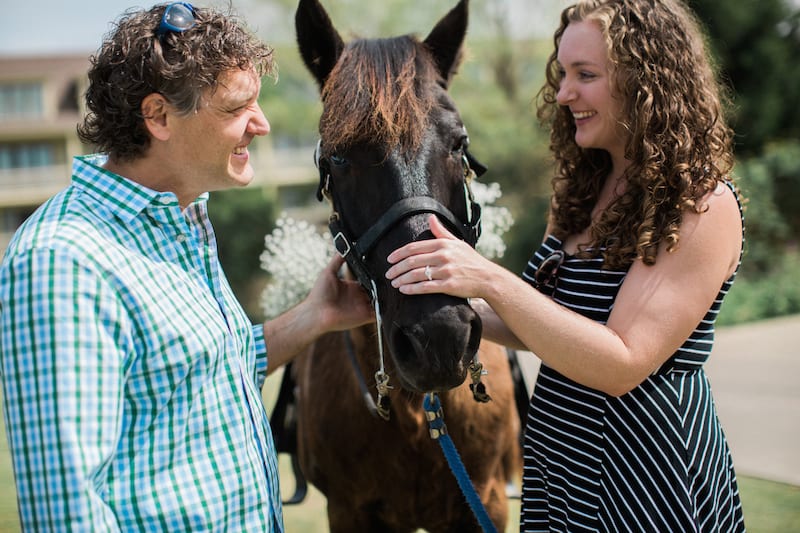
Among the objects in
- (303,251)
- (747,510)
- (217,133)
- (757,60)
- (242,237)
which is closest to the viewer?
(217,133)

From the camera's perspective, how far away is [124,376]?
1.37 metres

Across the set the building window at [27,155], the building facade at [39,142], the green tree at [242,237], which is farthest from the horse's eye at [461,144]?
the building window at [27,155]

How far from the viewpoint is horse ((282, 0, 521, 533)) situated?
5.88 feet

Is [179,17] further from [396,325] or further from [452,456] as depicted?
[452,456]

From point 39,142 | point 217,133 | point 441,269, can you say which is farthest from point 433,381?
point 39,142

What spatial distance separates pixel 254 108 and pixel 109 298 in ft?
2.25

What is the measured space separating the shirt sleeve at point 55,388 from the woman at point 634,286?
75cm

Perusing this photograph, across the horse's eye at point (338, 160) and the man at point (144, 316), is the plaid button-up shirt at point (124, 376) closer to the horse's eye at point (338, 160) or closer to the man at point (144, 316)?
the man at point (144, 316)

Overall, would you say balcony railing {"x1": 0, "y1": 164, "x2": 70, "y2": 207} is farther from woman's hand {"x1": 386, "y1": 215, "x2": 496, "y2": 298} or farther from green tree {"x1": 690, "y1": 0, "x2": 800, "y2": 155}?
woman's hand {"x1": 386, "y1": 215, "x2": 496, "y2": 298}

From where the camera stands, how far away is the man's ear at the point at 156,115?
1.57 m

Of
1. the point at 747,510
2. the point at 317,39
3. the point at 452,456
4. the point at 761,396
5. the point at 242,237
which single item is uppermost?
the point at 242,237

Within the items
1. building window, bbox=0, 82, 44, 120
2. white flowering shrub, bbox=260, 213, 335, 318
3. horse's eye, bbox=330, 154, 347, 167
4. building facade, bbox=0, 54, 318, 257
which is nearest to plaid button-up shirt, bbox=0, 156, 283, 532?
horse's eye, bbox=330, 154, 347, 167

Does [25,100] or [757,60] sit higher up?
[25,100]

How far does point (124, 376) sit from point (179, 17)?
33.8 inches
